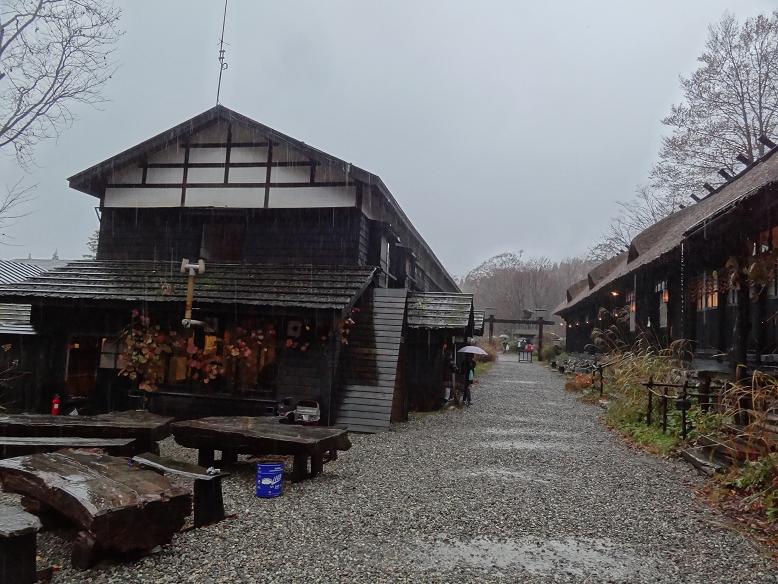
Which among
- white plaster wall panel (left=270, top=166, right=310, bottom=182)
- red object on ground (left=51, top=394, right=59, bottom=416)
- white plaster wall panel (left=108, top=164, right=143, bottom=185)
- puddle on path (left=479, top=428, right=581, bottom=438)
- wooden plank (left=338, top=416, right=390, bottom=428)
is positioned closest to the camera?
puddle on path (left=479, top=428, right=581, bottom=438)

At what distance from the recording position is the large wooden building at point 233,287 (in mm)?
10430

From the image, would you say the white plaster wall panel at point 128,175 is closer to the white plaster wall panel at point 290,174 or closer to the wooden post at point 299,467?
the white plaster wall panel at point 290,174

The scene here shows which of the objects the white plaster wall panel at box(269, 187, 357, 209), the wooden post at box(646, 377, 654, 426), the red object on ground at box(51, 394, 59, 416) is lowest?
the red object on ground at box(51, 394, 59, 416)

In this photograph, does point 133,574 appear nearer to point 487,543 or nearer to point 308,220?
point 487,543

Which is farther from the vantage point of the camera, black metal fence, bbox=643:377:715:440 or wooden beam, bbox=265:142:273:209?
wooden beam, bbox=265:142:273:209

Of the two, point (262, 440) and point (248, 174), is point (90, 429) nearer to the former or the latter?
point (262, 440)

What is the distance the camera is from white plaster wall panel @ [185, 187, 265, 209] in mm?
12328

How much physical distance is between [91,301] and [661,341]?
14180mm

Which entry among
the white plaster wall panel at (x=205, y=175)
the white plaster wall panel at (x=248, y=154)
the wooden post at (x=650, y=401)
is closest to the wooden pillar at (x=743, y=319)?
the wooden post at (x=650, y=401)

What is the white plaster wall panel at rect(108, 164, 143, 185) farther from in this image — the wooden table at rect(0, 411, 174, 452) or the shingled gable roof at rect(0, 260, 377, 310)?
the wooden table at rect(0, 411, 174, 452)

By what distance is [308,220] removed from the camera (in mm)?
12273

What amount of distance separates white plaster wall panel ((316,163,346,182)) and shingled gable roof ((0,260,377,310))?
6.64ft

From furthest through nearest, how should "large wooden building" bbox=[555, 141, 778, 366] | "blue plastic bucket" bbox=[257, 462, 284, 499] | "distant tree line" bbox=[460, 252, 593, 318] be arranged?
"distant tree line" bbox=[460, 252, 593, 318] → "large wooden building" bbox=[555, 141, 778, 366] → "blue plastic bucket" bbox=[257, 462, 284, 499]

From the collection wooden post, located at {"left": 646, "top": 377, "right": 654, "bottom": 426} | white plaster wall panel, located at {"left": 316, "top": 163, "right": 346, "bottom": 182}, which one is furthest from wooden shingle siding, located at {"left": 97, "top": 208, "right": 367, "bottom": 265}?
wooden post, located at {"left": 646, "top": 377, "right": 654, "bottom": 426}
